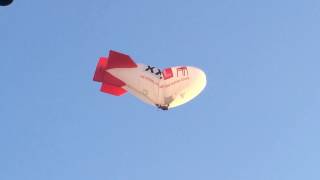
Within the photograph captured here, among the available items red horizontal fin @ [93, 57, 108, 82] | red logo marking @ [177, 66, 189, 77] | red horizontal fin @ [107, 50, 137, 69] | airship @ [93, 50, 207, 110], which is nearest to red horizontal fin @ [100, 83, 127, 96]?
airship @ [93, 50, 207, 110]

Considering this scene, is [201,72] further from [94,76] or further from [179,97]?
[94,76]

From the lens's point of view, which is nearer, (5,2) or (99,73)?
(5,2)

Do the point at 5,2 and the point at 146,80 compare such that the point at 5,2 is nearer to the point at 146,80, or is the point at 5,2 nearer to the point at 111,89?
the point at 146,80

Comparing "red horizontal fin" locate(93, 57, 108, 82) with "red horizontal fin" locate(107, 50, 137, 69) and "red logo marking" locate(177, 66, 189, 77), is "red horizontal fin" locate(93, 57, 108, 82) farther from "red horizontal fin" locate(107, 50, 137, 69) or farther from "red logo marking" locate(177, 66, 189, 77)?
"red logo marking" locate(177, 66, 189, 77)

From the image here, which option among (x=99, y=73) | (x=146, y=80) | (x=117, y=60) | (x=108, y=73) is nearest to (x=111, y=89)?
(x=108, y=73)

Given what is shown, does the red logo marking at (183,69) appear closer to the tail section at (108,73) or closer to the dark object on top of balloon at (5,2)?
the tail section at (108,73)

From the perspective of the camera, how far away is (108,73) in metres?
38.4

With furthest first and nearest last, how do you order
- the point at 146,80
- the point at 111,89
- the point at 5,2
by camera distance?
the point at 111,89 < the point at 146,80 < the point at 5,2

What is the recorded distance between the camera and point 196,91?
39.4m

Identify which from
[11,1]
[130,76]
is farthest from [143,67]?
[11,1]

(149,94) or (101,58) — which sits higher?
(101,58)

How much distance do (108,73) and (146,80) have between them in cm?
300

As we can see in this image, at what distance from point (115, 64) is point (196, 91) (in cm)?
667

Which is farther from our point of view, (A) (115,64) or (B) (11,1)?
(A) (115,64)
